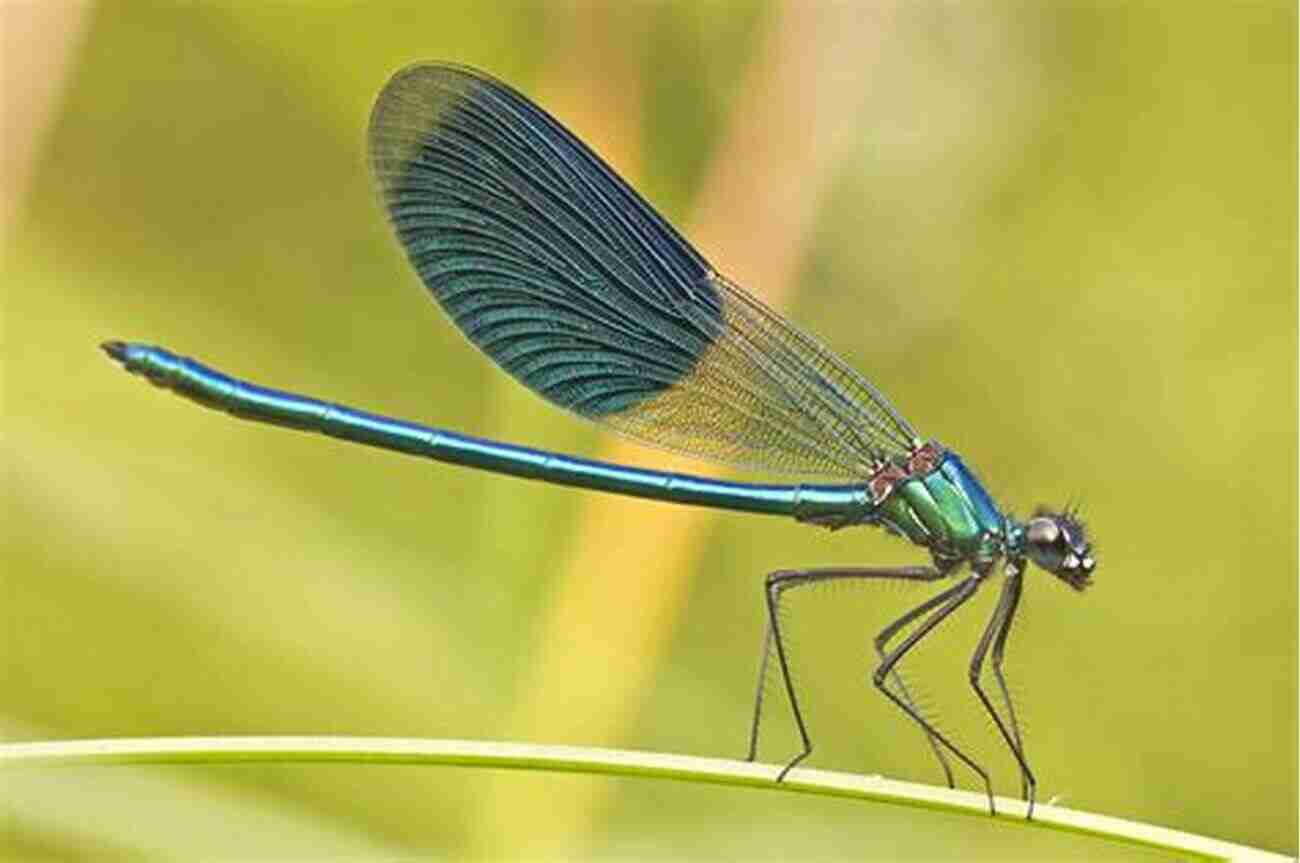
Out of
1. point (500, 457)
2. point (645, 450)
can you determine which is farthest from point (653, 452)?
point (500, 457)

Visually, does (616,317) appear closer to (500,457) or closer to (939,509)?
(500,457)

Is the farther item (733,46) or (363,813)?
(733,46)

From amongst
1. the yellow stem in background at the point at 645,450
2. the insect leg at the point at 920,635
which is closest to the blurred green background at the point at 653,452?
the yellow stem in background at the point at 645,450

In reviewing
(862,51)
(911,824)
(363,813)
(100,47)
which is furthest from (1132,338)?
(100,47)

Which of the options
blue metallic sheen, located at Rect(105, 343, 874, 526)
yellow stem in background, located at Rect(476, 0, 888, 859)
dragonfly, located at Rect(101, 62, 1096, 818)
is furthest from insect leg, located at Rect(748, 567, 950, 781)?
yellow stem in background, located at Rect(476, 0, 888, 859)

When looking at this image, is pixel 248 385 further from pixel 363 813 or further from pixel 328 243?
pixel 328 243

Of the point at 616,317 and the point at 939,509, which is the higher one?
the point at 616,317

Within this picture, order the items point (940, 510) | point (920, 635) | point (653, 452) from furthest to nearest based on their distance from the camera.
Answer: point (653, 452) < point (940, 510) < point (920, 635)

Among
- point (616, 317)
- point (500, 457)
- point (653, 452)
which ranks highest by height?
→ point (616, 317)
